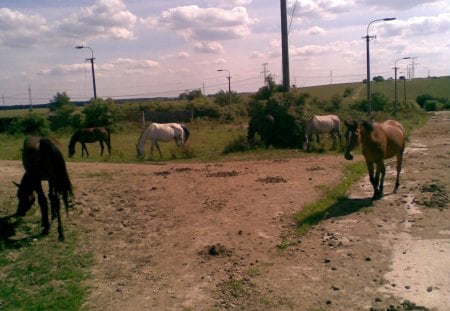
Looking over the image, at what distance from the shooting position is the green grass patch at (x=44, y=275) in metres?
5.85

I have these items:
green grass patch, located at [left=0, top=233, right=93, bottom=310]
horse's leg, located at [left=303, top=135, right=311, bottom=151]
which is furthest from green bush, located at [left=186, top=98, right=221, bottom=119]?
green grass patch, located at [left=0, top=233, right=93, bottom=310]

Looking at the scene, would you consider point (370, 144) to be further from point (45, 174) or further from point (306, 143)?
point (306, 143)

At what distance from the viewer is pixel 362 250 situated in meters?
6.93

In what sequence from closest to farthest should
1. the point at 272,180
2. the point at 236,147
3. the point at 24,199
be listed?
the point at 24,199
the point at 272,180
the point at 236,147

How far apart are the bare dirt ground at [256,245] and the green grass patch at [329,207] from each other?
19 cm

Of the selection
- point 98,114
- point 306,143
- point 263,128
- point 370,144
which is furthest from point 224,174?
point 98,114

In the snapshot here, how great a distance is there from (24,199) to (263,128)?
631 inches

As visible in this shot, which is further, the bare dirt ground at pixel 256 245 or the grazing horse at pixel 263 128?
the grazing horse at pixel 263 128

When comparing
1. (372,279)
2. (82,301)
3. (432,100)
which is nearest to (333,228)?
(372,279)

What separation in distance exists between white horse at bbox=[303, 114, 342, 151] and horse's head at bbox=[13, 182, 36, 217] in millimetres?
15029

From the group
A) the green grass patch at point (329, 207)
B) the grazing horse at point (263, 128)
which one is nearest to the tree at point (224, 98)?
the grazing horse at point (263, 128)

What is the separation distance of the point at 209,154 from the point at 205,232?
13521mm

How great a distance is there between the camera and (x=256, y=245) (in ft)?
23.8

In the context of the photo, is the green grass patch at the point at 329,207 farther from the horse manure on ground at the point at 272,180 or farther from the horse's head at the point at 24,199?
the horse's head at the point at 24,199
